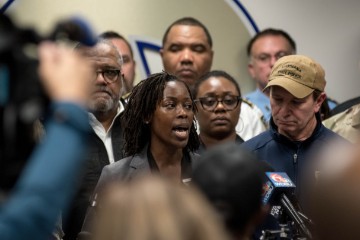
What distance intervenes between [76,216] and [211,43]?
7.04ft

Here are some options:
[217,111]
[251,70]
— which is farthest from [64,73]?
[251,70]

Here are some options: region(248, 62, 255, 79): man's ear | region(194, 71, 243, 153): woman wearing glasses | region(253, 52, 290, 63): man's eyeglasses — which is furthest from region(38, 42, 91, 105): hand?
region(248, 62, 255, 79): man's ear

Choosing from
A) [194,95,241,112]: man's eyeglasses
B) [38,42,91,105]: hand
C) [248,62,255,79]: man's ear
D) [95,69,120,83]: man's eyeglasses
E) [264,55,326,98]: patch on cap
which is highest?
[38,42,91,105]: hand

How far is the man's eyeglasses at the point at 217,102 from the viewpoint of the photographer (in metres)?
5.24

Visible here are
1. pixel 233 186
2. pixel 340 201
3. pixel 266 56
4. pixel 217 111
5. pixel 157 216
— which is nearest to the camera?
pixel 157 216

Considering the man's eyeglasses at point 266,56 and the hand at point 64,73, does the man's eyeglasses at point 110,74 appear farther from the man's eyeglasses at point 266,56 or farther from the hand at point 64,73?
the hand at point 64,73

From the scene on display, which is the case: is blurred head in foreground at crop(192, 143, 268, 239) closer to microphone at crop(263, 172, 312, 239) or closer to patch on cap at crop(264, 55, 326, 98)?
microphone at crop(263, 172, 312, 239)

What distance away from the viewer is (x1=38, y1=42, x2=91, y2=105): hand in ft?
6.94

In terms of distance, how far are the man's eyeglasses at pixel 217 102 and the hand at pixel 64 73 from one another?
3.09 m

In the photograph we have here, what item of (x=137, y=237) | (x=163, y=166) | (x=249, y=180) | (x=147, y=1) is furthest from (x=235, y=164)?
(x=147, y=1)

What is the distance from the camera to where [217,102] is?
17.3 feet

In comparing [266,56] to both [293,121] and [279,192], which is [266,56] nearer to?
[293,121]

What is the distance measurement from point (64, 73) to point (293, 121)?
8.13 ft

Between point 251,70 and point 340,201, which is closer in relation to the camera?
point 340,201
